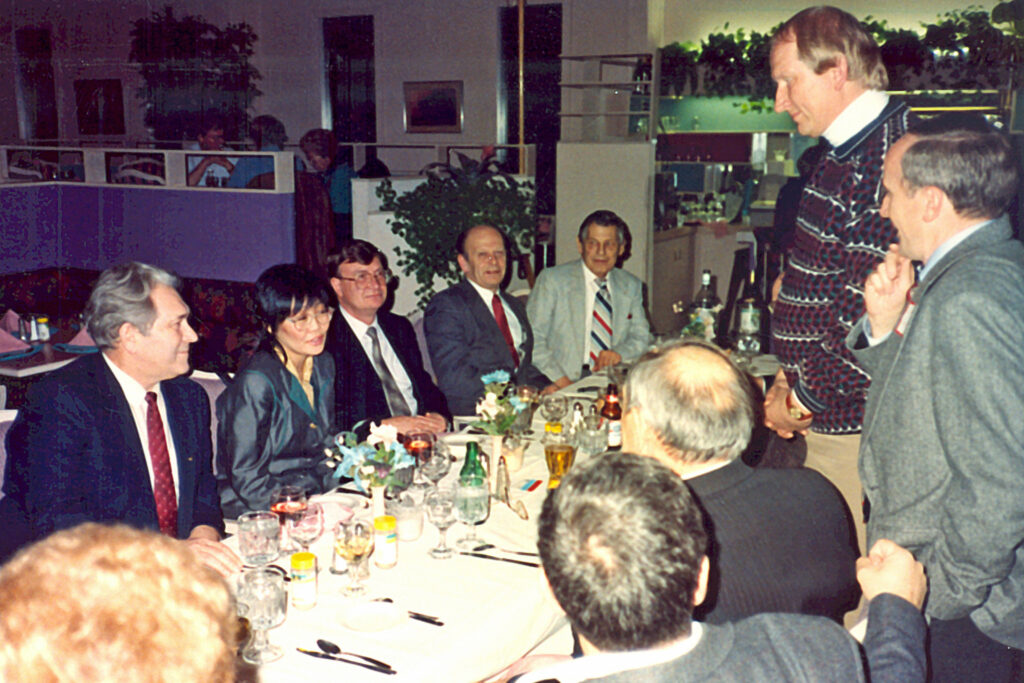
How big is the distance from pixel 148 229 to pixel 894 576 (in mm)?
8782

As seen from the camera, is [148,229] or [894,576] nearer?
[894,576]

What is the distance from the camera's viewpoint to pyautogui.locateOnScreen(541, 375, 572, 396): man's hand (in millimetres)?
4030

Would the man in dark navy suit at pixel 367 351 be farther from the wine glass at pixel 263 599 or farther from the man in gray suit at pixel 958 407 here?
the man in gray suit at pixel 958 407

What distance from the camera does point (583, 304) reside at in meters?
4.51

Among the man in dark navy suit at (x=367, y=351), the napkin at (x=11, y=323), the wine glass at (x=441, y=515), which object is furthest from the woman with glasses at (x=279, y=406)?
the napkin at (x=11, y=323)

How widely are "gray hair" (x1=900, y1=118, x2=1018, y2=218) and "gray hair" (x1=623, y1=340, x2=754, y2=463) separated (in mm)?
→ 545

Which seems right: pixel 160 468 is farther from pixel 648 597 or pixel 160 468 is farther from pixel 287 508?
pixel 648 597

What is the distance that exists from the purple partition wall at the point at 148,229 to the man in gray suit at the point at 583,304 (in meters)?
4.28

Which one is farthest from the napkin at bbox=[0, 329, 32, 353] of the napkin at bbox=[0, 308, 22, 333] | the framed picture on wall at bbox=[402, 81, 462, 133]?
the framed picture on wall at bbox=[402, 81, 462, 133]

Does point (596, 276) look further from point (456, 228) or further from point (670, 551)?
point (670, 551)

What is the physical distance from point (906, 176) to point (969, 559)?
0.77m

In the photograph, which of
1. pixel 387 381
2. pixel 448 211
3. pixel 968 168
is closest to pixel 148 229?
pixel 448 211

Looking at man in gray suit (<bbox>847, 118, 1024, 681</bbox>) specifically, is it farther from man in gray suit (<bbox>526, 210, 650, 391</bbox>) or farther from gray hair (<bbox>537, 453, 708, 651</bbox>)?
man in gray suit (<bbox>526, 210, 650, 391</bbox>)

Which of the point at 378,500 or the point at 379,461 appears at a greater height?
the point at 379,461
